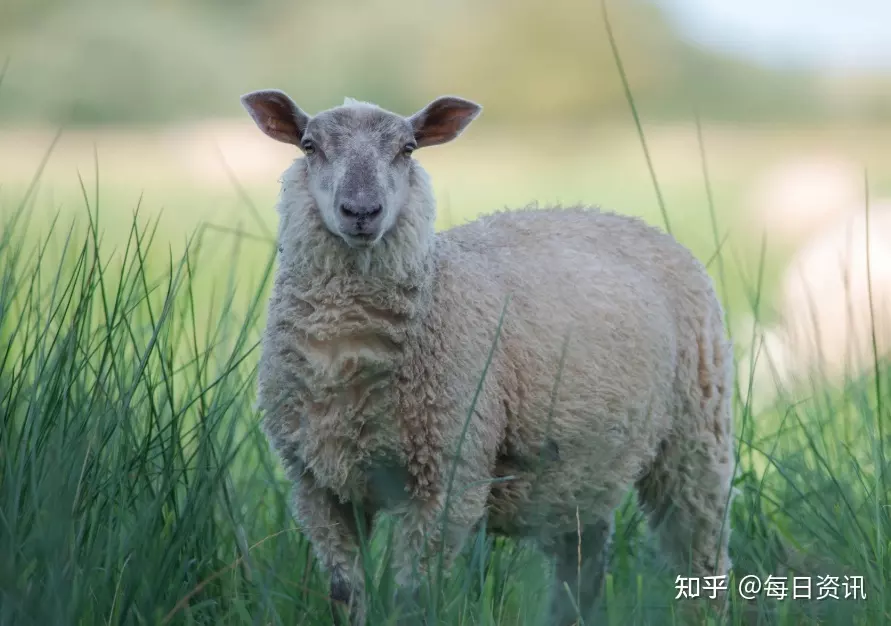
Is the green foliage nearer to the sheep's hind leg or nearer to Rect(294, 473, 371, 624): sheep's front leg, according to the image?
the sheep's hind leg

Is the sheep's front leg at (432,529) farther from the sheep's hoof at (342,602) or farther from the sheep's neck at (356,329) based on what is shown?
the sheep's neck at (356,329)

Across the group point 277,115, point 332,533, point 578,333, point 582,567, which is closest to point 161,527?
point 332,533

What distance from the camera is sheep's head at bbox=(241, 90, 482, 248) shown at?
2754 millimetres

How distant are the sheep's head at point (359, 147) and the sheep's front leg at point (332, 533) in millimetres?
667

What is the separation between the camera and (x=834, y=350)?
22.7 feet

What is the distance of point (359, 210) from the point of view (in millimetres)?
2719

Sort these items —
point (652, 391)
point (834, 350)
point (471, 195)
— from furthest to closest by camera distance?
point (471, 195), point (834, 350), point (652, 391)

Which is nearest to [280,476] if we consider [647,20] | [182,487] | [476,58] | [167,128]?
[182,487]

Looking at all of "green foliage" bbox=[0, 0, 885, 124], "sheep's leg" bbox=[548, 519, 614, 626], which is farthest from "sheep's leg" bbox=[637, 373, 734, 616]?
"green foliage" bbox=[0, 0, 885, 124]

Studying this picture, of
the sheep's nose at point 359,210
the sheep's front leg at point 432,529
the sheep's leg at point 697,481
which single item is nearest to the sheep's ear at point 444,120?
the sheep's nose at point 359,210

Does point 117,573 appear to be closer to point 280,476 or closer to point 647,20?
point 280,476

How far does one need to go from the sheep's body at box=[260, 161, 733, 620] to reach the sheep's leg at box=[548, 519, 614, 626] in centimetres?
25

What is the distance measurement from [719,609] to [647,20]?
134ft

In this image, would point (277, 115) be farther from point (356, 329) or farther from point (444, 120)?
point (356, 329)
